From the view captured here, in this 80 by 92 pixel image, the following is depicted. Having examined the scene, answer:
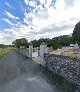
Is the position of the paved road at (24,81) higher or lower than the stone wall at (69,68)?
lower

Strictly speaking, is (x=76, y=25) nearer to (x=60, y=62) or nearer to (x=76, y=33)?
(x=76, y=33)

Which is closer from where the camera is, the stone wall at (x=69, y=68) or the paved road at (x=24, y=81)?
Answer: the stone wall at (x=69, y=68)

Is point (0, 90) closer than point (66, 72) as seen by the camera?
Yes

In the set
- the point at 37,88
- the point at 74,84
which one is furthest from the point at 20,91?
the point at 74,84

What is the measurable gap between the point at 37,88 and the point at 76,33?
48.6 m

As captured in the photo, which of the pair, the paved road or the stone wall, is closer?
the stone wall

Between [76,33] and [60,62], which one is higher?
[76,33]

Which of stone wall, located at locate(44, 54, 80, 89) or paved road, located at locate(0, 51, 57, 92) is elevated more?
stone wall, located at locate(44, 54, 80, 89)

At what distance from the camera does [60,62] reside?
1205 centimetres

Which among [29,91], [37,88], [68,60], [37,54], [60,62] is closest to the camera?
[29,91]

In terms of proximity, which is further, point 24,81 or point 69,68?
point 24,81

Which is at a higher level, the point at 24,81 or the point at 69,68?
the point at 69,68

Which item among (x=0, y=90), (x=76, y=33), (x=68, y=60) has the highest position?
(x=76, y=33)

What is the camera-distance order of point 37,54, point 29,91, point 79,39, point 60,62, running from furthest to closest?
point 79,39 < point 37,54 < point 60,62 < point 29,91
